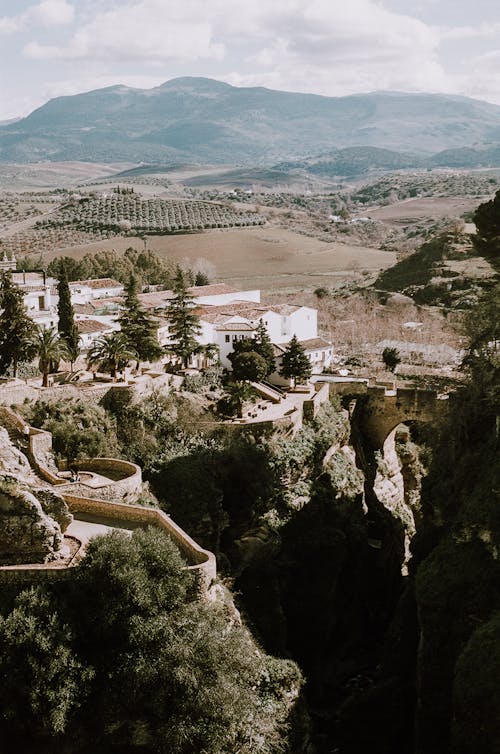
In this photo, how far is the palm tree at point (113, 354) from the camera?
31.1 m

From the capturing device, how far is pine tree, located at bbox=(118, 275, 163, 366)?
1341 inches

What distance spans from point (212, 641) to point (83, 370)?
17.7 metres

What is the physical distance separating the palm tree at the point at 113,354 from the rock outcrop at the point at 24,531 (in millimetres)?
12314

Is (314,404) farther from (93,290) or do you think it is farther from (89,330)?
(93,290)

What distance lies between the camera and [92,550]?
60.3ft

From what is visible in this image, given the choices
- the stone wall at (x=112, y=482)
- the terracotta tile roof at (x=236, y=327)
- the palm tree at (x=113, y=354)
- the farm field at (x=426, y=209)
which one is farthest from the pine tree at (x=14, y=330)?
the farm field at (x=426, y=209)

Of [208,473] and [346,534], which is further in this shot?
[346,534]

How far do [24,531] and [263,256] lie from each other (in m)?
79.2

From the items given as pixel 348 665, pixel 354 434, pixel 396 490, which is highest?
pixel 354 434

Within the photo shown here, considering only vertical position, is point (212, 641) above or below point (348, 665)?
above

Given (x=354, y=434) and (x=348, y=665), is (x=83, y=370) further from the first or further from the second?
(x=348, y=665)

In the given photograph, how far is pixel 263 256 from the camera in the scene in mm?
95688

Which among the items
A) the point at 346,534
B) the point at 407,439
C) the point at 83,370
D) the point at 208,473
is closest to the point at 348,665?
the point at 346,534

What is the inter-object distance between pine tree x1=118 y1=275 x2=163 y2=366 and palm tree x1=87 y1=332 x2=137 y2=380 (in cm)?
99
